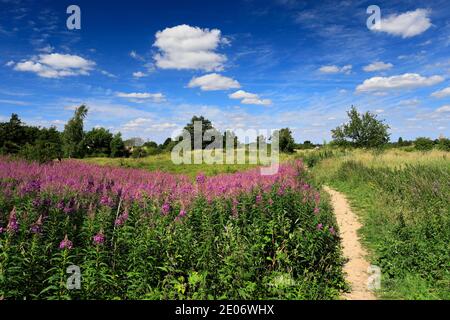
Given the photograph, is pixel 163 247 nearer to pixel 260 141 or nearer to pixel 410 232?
pixel 410 232

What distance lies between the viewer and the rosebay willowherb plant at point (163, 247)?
446cm

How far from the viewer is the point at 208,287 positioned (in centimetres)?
473

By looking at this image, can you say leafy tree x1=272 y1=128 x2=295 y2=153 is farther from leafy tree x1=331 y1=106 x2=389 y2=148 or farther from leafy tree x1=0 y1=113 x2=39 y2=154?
leafy tree x1=0 y1=113 x2=39 y2=154

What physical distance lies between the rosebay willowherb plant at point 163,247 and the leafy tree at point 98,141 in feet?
135

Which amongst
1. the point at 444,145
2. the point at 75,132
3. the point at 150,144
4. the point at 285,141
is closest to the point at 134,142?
the point at 150,144

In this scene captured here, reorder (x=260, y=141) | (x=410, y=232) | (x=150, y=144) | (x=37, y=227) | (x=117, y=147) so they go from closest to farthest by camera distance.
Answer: (x=37, y=227) < (x=410, y=232) < (x=260, y=141) < (x=117, y=147) < (x=150, y=144)

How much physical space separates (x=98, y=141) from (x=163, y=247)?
48.0 meters

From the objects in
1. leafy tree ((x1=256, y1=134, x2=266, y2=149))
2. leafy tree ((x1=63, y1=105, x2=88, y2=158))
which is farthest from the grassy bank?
leafy tree ((x1=63, y1=105, x2=88, y2=158))

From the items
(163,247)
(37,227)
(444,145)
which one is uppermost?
(444,145)

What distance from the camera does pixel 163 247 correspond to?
5047mm

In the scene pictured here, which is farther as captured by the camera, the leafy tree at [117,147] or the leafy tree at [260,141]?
the leafy tree at [117,147]

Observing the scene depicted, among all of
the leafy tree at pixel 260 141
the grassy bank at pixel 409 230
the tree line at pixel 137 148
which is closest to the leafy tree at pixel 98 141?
the tree line at pixel 137 148

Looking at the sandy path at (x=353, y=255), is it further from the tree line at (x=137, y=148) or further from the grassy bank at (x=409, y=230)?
the tree line at (x=137, y=148)

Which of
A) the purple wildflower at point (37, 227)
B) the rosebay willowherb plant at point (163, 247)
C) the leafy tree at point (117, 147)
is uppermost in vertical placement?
the leafy tree at point (117, 147)
